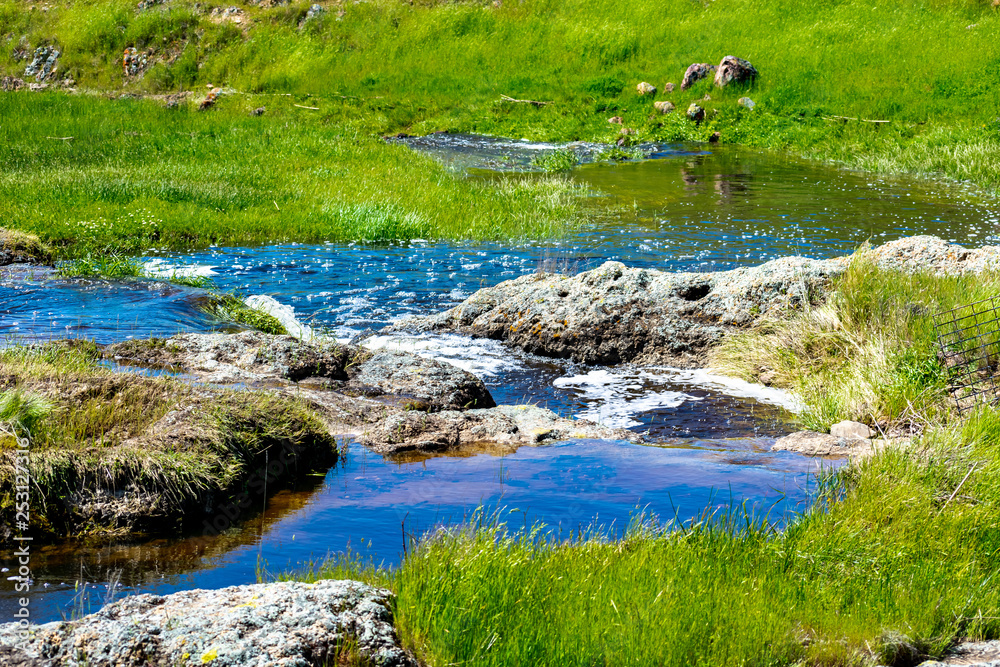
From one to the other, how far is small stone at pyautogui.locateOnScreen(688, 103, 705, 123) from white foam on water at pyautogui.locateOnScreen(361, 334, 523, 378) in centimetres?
2935

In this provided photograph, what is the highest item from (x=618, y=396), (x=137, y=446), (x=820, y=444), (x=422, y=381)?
(x=137, y=446)

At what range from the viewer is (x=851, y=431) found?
313 inches

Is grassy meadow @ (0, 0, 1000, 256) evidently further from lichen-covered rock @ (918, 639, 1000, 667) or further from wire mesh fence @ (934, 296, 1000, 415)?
lichen-covered rock @ (918, 639, 1000, 667)

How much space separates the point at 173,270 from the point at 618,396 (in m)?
9.32

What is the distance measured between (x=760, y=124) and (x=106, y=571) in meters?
36.0

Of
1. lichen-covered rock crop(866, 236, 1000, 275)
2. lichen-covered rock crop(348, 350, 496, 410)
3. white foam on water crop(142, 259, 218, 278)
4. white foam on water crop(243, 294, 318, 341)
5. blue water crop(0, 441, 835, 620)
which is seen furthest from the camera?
white foam on water crop(142, 259, 218, 278)

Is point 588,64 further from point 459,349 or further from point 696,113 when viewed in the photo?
point 459,349

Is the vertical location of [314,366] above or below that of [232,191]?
below

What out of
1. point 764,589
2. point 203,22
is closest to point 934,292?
point 764,589

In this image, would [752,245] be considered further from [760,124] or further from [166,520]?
[760,124]

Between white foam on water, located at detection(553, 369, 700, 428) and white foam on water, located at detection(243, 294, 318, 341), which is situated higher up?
white foam on water, located at detection(243, 294, 318, 341)

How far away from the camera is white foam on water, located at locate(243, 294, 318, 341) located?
1284cm

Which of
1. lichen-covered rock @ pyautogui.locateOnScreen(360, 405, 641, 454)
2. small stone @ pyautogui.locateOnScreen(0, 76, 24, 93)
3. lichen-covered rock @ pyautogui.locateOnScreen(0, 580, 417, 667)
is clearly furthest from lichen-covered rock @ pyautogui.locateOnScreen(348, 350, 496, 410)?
small stone @ pyautogui.locateOnScreen(0, 76, 24, 93)

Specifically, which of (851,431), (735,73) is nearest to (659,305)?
(851,431)
